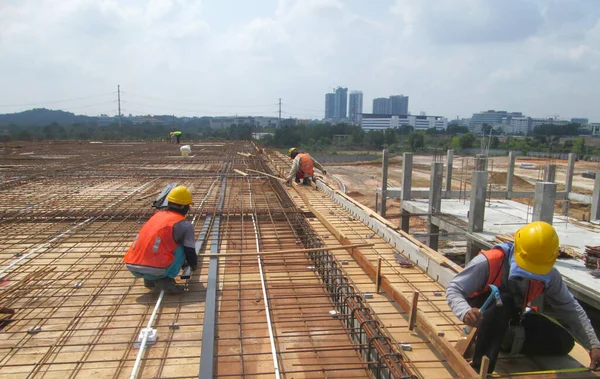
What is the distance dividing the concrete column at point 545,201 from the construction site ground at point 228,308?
11.5 feet

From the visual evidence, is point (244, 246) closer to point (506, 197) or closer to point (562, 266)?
point (562, 266)

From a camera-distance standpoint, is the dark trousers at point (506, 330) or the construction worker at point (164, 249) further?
the construction worker at point (164, 249)

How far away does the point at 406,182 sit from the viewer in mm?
A: 13375

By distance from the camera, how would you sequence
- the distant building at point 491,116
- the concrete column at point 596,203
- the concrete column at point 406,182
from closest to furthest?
the concrete column at point 596,203 → the concrete column at point 406,182 → the distant building at point 491,116

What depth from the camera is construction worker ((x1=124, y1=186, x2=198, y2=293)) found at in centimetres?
354

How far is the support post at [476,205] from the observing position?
854cm

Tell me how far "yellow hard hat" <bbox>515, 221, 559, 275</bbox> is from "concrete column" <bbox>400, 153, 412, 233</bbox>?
33.2ft

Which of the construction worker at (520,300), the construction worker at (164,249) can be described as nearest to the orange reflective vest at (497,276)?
the construction worker at (520,300)

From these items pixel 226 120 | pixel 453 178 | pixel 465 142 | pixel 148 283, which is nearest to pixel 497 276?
pixel 148 283

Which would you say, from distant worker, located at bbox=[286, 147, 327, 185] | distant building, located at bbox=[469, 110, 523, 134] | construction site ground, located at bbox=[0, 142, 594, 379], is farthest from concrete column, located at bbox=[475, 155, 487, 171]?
distant building, located at bbox=[469, 110, 523, 134]

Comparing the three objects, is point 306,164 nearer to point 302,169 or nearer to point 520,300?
point 302,169

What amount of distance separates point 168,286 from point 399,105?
203574 millimetres

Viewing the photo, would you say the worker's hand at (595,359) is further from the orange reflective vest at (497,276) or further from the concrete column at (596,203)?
the concrete column at (596,203)

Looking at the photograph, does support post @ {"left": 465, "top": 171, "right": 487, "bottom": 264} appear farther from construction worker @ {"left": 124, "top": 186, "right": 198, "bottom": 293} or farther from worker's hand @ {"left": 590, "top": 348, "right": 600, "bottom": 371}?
construction worker @ {"left": 124, "top": 186, "right": 198, "bottom": 293}
